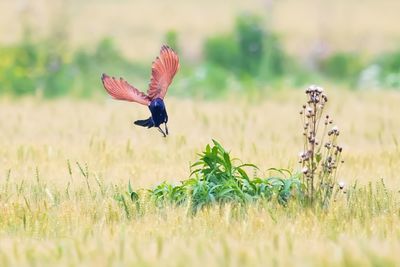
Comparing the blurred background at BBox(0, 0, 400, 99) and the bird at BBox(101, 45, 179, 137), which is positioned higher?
the blurred background at BBox(0, 0, 400, 99)

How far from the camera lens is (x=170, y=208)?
5.61m

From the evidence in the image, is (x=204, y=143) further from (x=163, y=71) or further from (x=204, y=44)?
(x=204, y=44)

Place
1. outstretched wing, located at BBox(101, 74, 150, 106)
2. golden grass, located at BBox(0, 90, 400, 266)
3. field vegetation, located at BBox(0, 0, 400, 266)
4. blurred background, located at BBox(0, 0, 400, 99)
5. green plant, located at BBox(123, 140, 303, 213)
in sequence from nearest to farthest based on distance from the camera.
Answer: golden grass, located at BBox(0, 90, 400, 266)
field vegetation, located at BBox(0, 0, 400, 266)
outstretched wing, located at BBox(101, 74, 150, 106)
green plant, located at BBox(123, 140, 303, 213)
blurred background, located at BBox(0, 0, 400, 99)

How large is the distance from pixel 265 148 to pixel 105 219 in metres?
2.79

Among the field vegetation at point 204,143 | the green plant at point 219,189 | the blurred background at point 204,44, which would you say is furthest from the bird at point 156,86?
the blurred background at point 204,44

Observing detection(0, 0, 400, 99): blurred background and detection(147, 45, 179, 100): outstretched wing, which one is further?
detection(0, 0, 400, 99): blurred background

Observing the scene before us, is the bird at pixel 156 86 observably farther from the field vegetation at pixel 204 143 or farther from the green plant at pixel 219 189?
the green plant at pixel 219 189

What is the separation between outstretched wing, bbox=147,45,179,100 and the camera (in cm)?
567

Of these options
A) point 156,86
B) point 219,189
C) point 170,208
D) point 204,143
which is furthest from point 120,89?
point 204,143

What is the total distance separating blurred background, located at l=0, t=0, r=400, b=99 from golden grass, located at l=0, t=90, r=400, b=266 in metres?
2.51

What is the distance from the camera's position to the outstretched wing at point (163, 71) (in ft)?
18.6

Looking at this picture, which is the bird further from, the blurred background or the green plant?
the blurred background

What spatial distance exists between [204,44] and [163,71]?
11.3 metres

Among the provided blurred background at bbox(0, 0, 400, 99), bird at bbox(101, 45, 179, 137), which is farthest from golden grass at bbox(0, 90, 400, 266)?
blurred background at bbox(0, 0, 400, 99)
